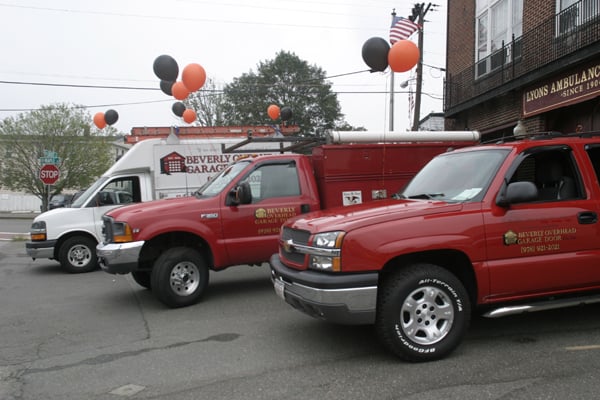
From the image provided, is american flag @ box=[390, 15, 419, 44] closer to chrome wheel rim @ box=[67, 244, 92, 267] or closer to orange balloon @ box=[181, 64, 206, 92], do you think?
orange balloon @ box=[181, 64, 206, 92]

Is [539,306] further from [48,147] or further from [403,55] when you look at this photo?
[48,147]

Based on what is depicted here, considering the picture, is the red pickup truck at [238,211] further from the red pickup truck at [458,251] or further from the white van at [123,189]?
the white van at [123,189]

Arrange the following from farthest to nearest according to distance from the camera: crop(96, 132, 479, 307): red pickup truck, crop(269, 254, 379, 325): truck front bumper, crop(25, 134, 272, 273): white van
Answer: crop(25, 134, 272, 273): white van → crop(96, 132, 479, 307): red pickup truck → crop(269, 254, 379, 325): truck front bumper

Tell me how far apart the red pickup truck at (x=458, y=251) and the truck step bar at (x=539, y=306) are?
1 cm

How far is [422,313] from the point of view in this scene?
4.14 metres

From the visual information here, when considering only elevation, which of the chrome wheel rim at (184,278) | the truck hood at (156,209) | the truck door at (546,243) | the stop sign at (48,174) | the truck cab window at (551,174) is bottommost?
the chrome wheel rim at (184,278)

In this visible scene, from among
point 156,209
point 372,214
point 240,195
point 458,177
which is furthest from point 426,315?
point 156,209

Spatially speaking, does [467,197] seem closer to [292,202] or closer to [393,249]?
[393,249]

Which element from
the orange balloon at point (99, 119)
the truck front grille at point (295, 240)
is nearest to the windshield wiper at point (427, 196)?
the truck front grille at point (295, 240)

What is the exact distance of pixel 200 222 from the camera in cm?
659

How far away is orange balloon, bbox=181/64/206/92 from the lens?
12891mm

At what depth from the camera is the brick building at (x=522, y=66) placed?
10367mm

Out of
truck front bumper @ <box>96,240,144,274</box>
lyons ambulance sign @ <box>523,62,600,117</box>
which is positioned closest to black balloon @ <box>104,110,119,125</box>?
truck front bumper @ <box>96,240,144,274</box>

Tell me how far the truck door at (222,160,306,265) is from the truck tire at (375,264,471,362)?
300cm
